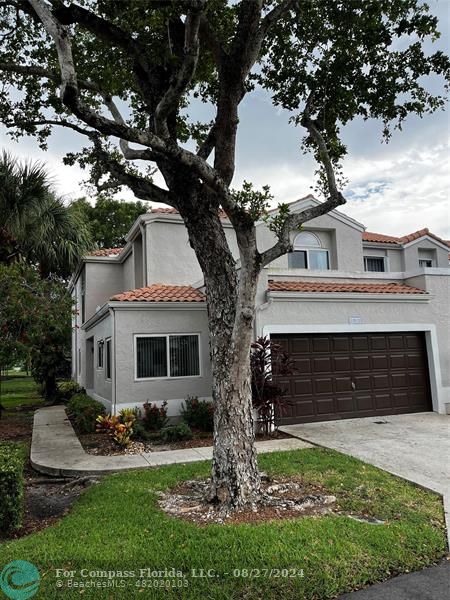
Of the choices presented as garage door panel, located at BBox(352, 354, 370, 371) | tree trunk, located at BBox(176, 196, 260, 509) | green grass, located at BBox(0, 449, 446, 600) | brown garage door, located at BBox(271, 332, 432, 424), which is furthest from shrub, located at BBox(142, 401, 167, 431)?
tree trunk, located at BBox(176, 196, 260, 509)

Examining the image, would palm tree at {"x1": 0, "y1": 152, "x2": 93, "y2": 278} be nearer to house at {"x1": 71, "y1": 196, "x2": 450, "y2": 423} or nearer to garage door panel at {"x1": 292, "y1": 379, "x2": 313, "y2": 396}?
house at {"x1": 71, "y1": 196, "x2": 450, "y2": 423}

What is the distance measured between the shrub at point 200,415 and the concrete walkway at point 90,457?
1.90 meters

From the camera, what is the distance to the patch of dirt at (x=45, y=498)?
237 inches

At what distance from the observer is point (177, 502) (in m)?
6.44

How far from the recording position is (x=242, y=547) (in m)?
4.80

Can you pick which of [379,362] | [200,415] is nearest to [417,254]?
[379,362]

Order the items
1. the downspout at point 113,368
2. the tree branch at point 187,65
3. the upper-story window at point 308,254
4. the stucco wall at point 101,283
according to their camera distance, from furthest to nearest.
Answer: the stucco wall at point 101,283, the upper-story window at point 308,254, the downspout at point 113,368, the tree branch at point 187,65

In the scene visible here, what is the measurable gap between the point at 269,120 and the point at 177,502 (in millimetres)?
7490

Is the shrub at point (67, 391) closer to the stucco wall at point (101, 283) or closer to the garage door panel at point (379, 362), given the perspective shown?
the stucco wall at point (101, 283)

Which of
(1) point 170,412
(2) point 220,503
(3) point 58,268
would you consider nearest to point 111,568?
(2) point 220,503

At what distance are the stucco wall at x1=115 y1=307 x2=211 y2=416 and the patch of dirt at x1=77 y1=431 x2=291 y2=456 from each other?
118 cm

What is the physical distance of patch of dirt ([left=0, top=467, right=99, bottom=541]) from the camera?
19.7ft

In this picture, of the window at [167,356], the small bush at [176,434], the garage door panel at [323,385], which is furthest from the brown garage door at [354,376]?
the small bush at [176,434]

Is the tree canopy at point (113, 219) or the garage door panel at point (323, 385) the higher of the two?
the tree canopy at point (113, 219)
